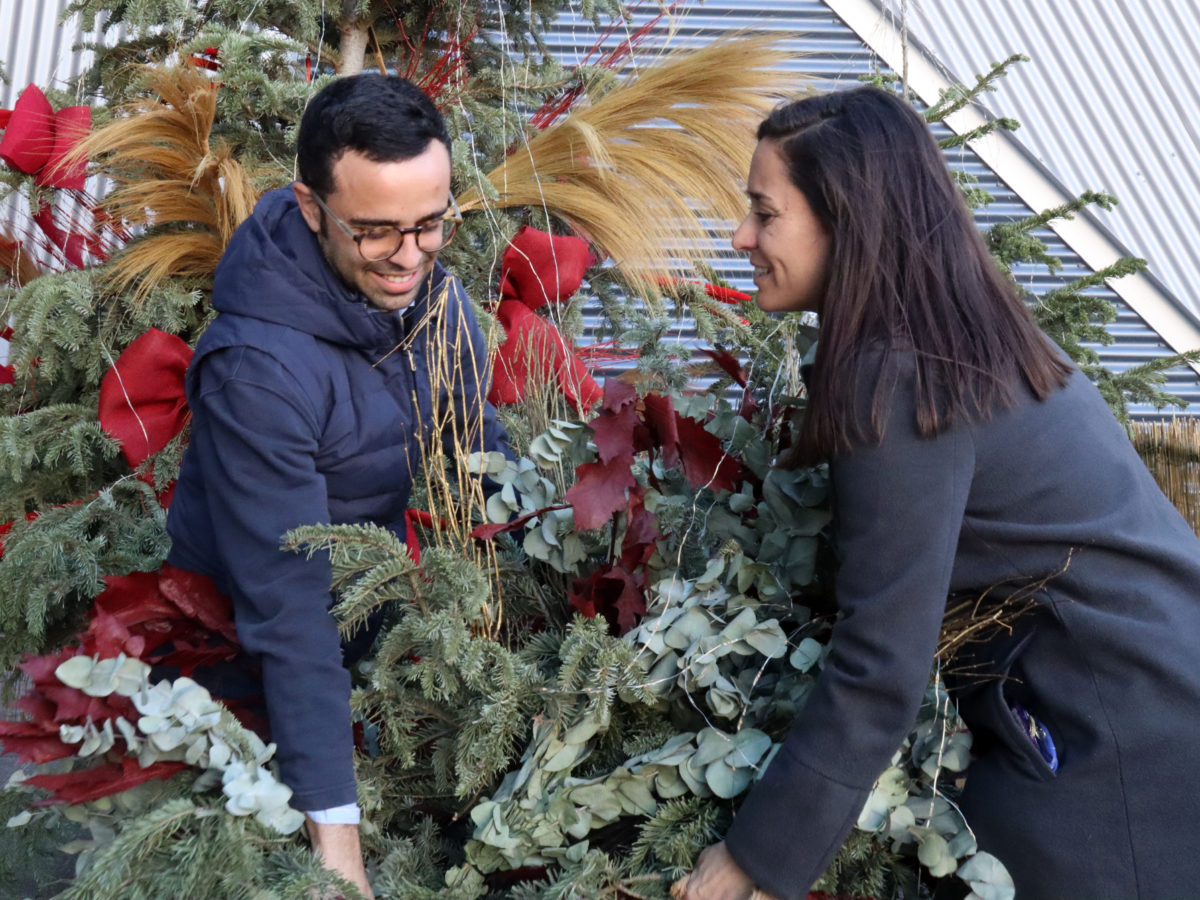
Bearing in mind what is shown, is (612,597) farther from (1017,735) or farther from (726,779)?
(1017,735)

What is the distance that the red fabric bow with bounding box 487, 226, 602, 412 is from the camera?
185 centimetres

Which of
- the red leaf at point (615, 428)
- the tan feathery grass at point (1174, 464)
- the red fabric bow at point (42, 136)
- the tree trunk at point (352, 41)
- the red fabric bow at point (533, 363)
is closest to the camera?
the red leaf at point (615, 428)

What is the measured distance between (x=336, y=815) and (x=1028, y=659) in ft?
2.53

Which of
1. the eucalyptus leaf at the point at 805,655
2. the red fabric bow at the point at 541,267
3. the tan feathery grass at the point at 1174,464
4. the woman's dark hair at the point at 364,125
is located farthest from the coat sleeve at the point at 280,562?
the tan feathery grass at the point at 1174,464

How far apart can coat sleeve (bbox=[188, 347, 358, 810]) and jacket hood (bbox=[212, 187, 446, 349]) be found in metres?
0.09

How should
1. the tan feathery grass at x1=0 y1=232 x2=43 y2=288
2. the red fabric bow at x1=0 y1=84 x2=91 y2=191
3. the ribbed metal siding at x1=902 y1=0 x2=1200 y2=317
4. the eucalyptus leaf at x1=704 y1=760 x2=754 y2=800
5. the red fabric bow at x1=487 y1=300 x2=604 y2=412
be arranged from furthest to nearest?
the ribbed metal siding at x1=902 y1=0 x2=1200 y2=317 < the tan feathery grass at x1=0 y1=232 x2=43 y2=288 < the red fabric bow at x1=0 y1=84 x2=91 y2=191 < the red fabric bow at x1=487 y1=300 x2=604 y2=412 < the eucalyptus leaf at x1=704 y1=760 x2=754 y2=800

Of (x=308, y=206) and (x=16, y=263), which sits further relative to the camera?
(x=16, y=263)

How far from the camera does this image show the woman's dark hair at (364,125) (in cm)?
122

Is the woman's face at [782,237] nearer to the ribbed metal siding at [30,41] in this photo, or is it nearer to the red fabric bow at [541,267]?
the red fabric bow at [541,267]

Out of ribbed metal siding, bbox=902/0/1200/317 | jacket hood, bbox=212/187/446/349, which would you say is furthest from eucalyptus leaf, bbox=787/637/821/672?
ribbed metal siding, bbox=902/0/1200/317

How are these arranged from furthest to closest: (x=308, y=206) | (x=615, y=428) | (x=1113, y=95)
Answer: (x=1113, y=95), (x=308, y=206), (x=615, y=428)

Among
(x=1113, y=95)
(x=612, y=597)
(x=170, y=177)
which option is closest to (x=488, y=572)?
(x=612, y=597)

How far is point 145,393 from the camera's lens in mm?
1877

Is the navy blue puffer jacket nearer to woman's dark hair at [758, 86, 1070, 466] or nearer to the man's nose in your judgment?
the man's nose
